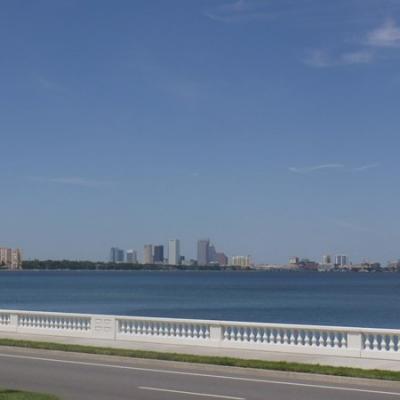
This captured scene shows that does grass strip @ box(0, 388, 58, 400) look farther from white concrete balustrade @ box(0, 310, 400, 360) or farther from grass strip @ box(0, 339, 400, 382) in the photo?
white concrete balustrade @ box(0, 310, 400, 360)

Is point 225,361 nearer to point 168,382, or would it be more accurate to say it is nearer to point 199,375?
point 199,375

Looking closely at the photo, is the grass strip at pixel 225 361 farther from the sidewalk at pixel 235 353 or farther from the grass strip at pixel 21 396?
the grass strip at pixel 21 396

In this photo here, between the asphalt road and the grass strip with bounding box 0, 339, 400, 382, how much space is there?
1.12ft

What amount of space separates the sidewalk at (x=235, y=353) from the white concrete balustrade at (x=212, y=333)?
45 centimetres

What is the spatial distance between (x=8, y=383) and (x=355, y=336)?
996 centimetres

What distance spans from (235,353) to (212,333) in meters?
2.29

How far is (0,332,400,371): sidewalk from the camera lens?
20.5 m

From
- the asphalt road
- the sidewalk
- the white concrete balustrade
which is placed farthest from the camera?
the white concrete balustrade

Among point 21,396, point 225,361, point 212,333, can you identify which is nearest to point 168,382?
point 225,361

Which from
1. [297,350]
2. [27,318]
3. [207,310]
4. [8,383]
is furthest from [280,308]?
[8,383]

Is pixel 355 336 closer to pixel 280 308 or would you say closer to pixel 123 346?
pixel 123 346

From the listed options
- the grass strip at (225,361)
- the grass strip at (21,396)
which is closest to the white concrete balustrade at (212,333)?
the grass strip at (225,361)

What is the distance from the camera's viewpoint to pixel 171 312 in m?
83.5

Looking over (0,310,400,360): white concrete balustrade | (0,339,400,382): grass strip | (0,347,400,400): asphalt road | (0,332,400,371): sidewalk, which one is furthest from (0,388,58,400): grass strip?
(0,310,400,360): white concrete balustrade
